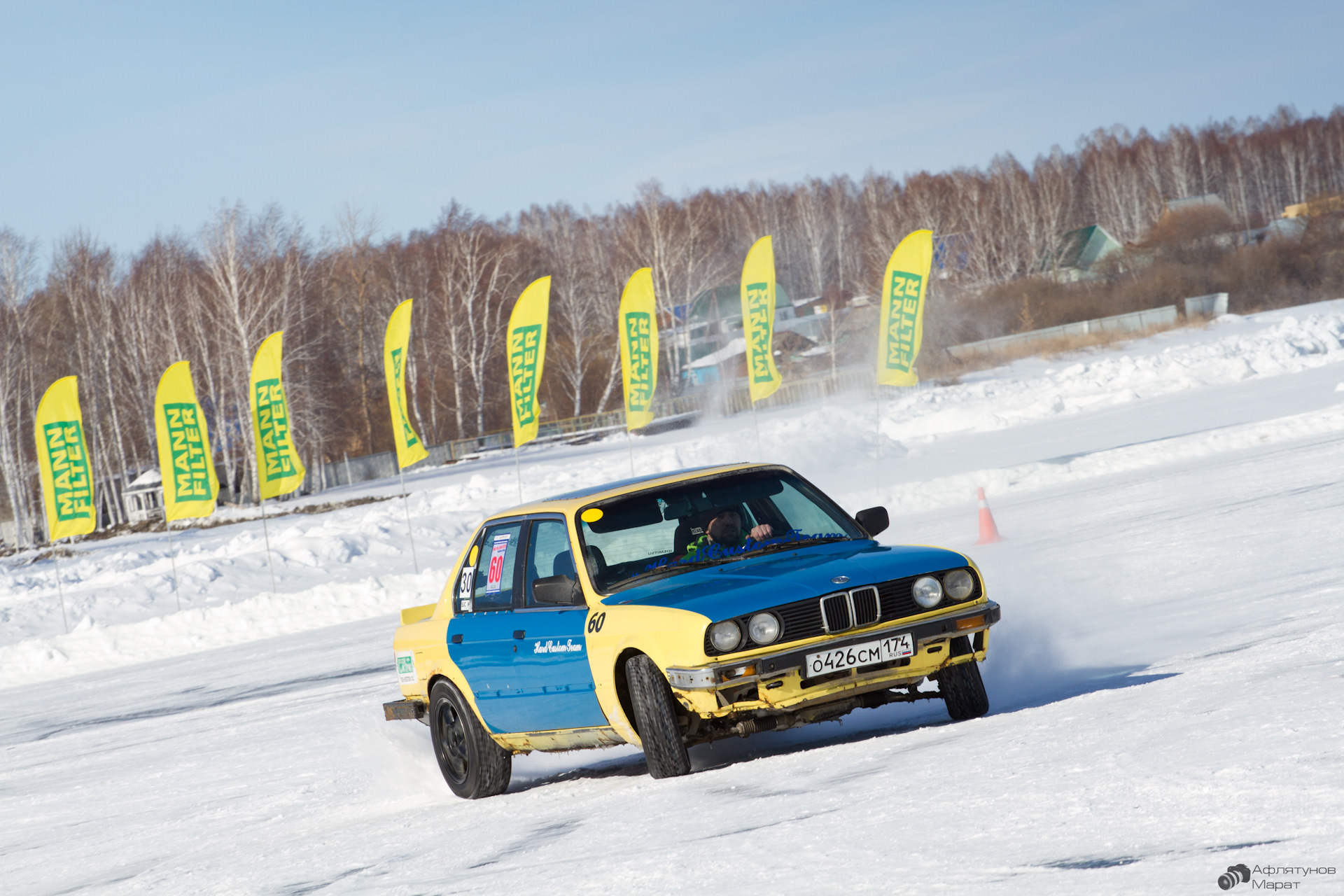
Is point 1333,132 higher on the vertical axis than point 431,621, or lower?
higher

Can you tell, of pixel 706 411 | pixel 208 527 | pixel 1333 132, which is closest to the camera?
pixel 208 527

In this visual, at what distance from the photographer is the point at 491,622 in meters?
7.04

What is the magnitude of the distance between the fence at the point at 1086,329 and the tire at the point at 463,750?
5760cm

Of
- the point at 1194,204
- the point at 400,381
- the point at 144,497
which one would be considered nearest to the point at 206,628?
the point at 400,381

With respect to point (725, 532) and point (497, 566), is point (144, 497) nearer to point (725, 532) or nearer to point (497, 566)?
point (497, 566)

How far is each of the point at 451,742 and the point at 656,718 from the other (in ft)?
6.39

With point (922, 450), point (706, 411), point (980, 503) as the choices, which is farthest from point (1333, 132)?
point (980, 503)

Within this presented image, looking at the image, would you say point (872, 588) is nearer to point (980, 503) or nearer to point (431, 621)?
point (431, 621)

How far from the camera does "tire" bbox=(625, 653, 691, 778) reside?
5934mm

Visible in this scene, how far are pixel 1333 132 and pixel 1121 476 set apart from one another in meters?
98.9

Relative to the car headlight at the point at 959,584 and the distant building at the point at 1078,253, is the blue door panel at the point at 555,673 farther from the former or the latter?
the distant building at the point at 1078,253

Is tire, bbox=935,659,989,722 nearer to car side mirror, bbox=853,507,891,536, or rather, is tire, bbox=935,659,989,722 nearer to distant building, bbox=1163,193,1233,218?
car side mirror, bbox=853,507,891,536

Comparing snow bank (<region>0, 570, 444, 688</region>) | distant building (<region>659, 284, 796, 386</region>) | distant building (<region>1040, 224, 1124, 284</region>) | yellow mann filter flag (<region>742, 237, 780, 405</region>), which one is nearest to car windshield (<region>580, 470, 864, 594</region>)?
snow bank (<region>0, 570, 444, 688</region>)

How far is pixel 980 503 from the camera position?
1547cm
